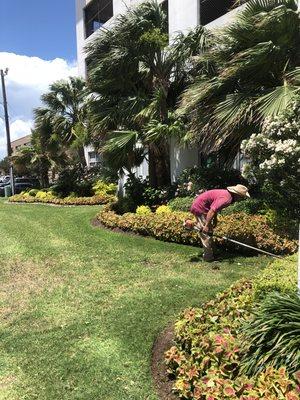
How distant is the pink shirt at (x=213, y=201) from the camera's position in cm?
732

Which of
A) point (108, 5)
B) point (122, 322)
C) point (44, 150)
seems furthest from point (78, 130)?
point (122, 322)

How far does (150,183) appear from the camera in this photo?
13.7m

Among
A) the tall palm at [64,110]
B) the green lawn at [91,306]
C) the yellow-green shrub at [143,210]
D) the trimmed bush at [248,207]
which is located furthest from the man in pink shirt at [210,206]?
the tall palm at [64,110]

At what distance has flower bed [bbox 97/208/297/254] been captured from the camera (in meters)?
7.64

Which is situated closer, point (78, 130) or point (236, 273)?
point (236, 273)

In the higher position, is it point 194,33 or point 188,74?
point 194,33

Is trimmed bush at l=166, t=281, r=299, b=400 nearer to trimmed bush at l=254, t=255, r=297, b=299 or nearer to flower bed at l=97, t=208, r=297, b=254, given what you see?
trimmed bush at l=254, t=255, r=297, b=299

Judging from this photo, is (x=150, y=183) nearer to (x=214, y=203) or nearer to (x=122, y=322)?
(x=214, y=203)

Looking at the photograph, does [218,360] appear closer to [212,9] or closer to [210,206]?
[210,206]

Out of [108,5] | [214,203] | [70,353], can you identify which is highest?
[108,5]

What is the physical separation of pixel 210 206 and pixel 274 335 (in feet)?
13.8

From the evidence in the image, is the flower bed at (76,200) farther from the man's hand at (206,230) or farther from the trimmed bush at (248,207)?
the man's hand at (206,230)

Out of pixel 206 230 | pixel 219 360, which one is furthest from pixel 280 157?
pixel 219 360

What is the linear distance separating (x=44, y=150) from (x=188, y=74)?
14.4 m
